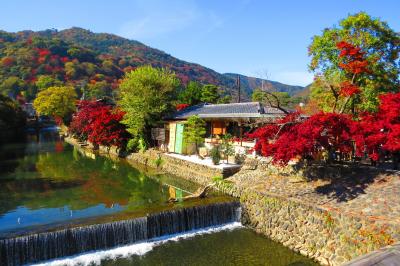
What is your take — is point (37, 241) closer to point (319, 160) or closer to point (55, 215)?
point (55, 215)

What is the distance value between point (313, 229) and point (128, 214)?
313 inches

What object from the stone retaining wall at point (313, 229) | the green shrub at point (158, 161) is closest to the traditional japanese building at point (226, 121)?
the green shrub at point (158, 161)

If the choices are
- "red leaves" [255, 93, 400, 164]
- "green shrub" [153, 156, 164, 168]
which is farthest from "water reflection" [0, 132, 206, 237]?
"red leaves" [255, 93, 400, 164]

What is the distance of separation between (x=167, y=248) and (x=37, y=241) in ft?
16.2

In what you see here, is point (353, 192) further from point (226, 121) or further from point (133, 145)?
point (133, 145)

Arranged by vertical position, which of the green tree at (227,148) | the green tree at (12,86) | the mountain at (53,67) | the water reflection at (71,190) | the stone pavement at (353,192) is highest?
the mountain at (53,67)

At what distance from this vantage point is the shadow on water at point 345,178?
577 inches

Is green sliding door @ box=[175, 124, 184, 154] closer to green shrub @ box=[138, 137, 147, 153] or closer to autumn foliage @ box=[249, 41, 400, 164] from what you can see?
green shrub @ box=[138, 137, 147, 153]

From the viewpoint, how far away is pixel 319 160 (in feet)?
60.2

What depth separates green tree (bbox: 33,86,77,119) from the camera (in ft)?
214

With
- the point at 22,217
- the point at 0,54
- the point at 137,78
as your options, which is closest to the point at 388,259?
the point at 22,217

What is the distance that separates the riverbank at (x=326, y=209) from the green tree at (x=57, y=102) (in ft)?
183

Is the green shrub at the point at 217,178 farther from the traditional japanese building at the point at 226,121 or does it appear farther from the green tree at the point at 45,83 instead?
the green tree at the point at 45,83

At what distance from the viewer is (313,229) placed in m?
13.6
